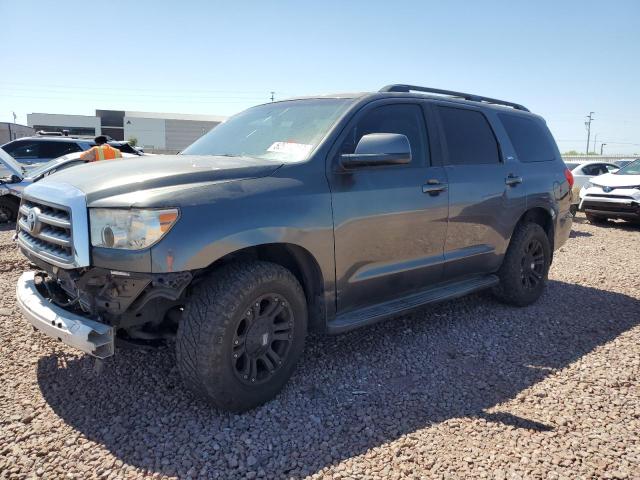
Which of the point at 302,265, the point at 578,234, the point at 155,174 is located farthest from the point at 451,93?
the point at 578,234

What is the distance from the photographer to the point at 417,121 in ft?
12.8

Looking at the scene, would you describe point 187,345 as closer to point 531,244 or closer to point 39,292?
point 39,292

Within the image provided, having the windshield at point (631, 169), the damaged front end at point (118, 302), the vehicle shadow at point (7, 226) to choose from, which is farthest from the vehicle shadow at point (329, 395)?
the windshield at point (631, 169)

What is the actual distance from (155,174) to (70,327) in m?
0.92

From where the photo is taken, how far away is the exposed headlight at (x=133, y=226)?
2.45 metres

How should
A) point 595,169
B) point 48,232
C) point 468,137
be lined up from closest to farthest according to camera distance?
point 48,232
point 468,137
point 595,169

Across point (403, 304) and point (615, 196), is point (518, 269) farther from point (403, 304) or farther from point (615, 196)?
point (615, 196)

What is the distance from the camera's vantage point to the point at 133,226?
2469mm

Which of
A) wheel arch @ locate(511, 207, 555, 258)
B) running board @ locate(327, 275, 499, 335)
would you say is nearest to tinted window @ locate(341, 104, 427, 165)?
running board @ locate(327, 275, 499, 335)

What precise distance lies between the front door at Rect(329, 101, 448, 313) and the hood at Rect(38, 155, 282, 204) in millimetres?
588

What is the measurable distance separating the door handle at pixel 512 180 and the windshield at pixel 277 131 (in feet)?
6.34

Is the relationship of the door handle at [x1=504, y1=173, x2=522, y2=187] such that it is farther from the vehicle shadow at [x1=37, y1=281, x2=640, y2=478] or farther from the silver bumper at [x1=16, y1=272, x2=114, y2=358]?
the silver bumper at [x1=16, y1=272, x2=114, y2=358]

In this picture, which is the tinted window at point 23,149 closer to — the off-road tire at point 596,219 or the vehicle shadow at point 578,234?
the vehicle shadow at point 578,234

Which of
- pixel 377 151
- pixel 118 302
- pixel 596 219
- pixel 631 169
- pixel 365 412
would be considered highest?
pixel 377 151
